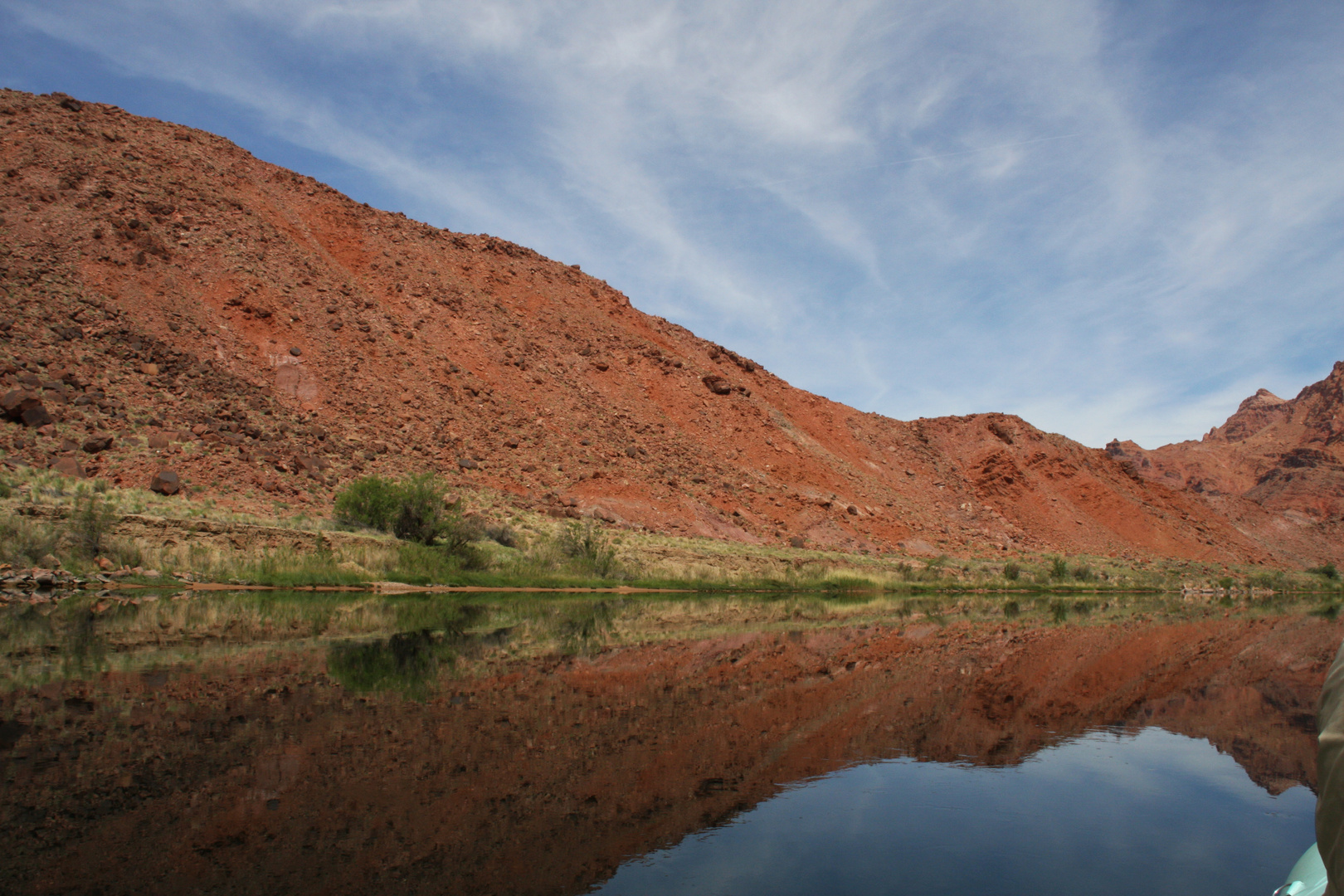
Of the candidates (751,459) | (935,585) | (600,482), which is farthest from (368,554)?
(751,459)

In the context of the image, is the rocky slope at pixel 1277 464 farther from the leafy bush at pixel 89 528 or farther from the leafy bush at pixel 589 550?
the leafy bush at pixel 89 528

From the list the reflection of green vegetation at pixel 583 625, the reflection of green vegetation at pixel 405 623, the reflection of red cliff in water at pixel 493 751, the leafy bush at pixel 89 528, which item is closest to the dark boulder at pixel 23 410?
the leafy bush at pixel 89 528

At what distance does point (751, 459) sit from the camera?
186ft

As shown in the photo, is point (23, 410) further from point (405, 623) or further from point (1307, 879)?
point (1307, 879)

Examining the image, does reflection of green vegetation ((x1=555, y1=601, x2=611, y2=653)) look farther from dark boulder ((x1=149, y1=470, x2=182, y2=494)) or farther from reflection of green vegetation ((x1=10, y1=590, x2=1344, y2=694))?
dark boulder ((x1=149, y1=470, x2=182, y2=494))

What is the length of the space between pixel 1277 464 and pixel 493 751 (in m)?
158

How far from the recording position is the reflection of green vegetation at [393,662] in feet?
34.5

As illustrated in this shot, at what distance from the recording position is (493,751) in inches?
298

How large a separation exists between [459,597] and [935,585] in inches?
1036

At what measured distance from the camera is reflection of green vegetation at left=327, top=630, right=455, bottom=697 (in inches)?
414

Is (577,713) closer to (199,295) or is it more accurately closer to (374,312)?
(199,295)

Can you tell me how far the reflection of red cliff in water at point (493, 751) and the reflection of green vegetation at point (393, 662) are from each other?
45cm

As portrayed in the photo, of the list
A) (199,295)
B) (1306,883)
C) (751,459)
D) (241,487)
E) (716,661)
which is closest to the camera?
(1306,883)

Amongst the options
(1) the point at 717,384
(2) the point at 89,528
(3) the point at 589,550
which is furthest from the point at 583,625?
(1) the point at 717,384
